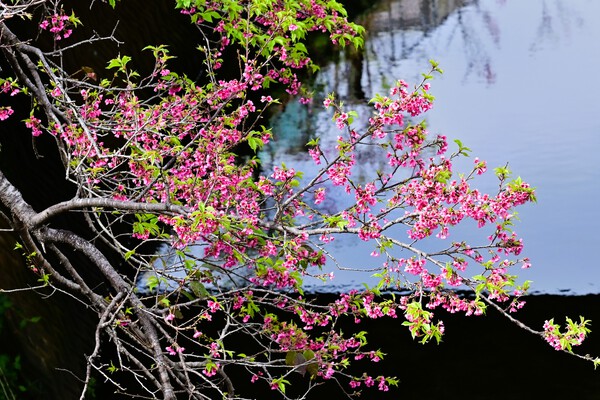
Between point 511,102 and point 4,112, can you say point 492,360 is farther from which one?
point 511,102

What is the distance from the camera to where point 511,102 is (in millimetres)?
9578

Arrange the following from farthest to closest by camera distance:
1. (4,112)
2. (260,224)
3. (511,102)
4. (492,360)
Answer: (511,102), (492,360), (4,112), (260,224)

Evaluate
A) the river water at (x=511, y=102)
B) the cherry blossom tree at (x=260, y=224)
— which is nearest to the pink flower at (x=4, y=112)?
the cherry blossom tree at (x=260, y=224)

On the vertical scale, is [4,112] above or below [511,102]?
above

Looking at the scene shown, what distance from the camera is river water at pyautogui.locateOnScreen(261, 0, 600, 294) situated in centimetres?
707

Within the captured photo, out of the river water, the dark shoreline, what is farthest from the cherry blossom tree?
the river water

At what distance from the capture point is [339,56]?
11375mm

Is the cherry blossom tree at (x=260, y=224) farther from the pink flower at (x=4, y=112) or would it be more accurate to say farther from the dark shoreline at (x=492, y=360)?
the dark shoreline at (x=492, y=360)

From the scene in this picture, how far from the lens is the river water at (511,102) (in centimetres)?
707

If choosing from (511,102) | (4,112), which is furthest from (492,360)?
(511,102)

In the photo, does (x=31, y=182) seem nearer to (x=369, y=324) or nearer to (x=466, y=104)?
(x=369, y=324)

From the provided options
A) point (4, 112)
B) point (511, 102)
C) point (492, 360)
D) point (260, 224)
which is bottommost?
point (492, 360)

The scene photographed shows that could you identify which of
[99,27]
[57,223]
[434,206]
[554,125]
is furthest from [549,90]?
[434,206]

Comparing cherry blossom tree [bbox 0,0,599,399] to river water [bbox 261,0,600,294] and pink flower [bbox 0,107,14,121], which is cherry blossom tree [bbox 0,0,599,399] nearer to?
pink flower [bbox 0,107,14,121]
